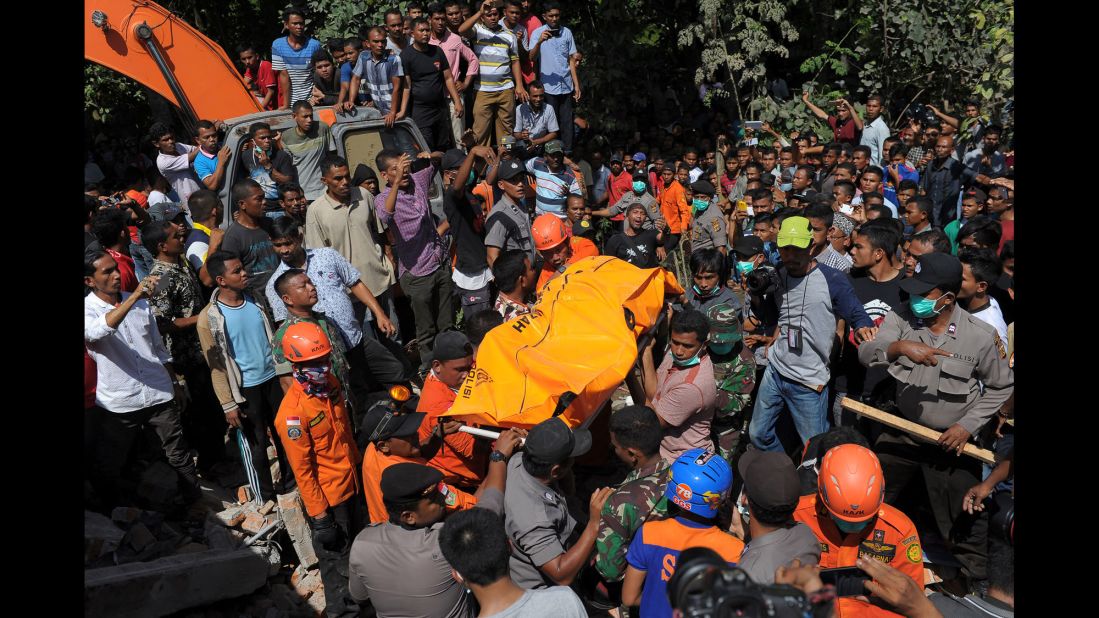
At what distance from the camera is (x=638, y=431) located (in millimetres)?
4121

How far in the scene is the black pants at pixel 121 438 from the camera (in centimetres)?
508

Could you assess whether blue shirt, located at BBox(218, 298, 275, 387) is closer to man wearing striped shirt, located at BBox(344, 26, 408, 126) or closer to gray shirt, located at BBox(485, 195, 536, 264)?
gray shirt, located at BBox(485, 195, 536, 264)

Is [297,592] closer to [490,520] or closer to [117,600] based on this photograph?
[117,600]

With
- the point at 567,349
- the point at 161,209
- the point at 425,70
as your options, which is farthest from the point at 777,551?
the point at 425,70

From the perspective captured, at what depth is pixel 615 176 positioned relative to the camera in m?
12.2

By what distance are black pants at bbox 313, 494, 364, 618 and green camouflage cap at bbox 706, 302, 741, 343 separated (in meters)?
2.39

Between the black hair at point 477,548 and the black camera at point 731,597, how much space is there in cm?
122

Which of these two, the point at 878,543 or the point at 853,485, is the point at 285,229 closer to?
the point at 853,485

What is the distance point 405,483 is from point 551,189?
5.41 metres

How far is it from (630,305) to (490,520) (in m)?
2.33

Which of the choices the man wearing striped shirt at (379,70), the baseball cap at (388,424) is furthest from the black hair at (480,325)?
A: the man wearing striped shirt at (379,70)

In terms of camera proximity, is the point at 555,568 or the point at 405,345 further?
the point at 405,345

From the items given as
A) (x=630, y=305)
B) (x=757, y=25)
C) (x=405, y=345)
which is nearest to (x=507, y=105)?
(x=405, y=345)

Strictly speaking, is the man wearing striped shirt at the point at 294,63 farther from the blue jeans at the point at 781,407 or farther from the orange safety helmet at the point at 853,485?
the orange safety helmet at the point at 853,485
